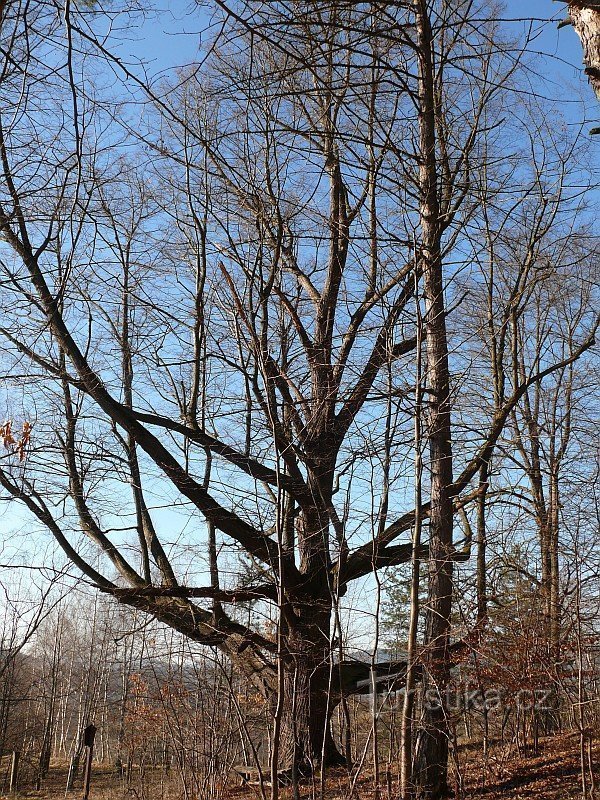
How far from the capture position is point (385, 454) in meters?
5.89

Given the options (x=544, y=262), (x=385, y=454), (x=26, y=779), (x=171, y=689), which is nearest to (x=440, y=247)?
(x=385, y=454)

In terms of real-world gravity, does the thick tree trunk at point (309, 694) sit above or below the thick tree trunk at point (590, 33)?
below

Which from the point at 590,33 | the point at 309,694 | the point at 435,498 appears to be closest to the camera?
the point at 590,33

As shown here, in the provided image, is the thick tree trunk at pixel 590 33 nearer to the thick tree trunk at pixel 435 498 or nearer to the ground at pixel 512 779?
the thick tree trunk at pixel 435 498

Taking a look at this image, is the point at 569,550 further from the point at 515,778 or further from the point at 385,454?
the point at 385,454

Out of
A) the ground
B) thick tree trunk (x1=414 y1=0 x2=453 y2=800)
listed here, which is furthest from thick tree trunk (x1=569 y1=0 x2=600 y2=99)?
the ground

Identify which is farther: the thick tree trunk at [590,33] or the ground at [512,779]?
the ground at [512,779]

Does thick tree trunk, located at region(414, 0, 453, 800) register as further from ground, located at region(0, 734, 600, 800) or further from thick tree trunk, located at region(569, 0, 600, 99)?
thick tree trunk, located at region(569, 0, 600, 99)

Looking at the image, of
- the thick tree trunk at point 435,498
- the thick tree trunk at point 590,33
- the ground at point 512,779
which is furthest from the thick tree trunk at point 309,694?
the thick tree trunk at point 590,33

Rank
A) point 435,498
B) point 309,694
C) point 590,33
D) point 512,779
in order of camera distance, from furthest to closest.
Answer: point 309,694 → point 512,779 → point 435,498 → point 590,33

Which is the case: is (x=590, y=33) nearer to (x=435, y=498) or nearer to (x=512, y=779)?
(x=435, y=498)

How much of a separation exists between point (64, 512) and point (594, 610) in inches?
256

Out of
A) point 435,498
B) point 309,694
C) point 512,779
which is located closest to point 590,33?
point 435,498

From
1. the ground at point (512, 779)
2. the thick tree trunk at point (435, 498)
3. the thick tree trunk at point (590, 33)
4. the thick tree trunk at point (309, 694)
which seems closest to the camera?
the thick tree trunk at point (590, 33)
